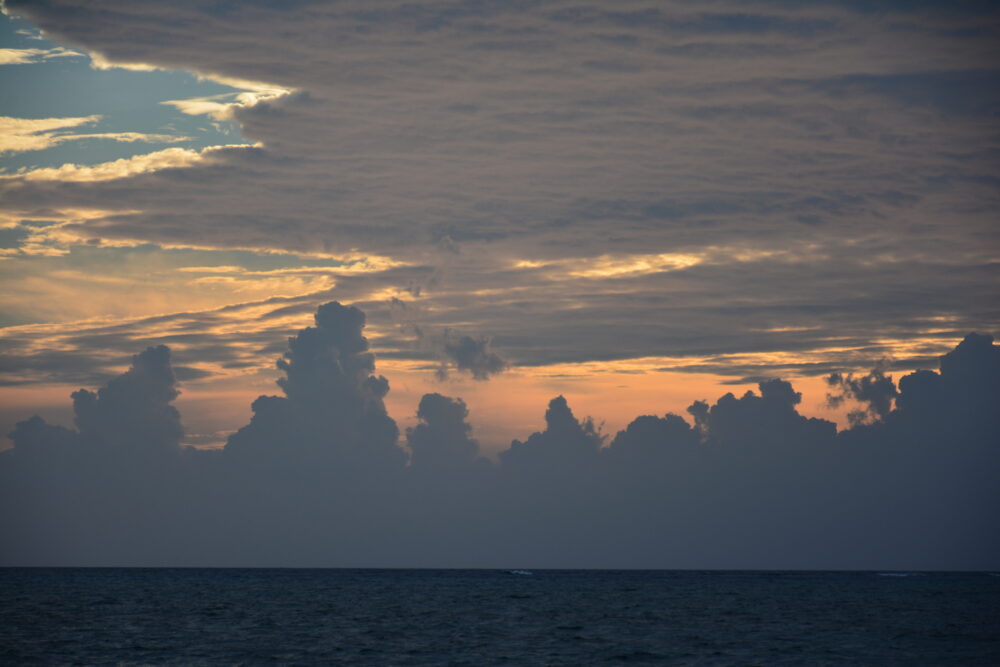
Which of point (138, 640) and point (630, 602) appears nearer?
point (138, 640)

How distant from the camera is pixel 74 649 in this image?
80.8m

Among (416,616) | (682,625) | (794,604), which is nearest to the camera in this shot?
(682,625)

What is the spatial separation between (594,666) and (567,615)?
188 feet

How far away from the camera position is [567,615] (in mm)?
129500

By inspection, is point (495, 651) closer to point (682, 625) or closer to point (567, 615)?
point (682, 625)

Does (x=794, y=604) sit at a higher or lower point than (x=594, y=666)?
lower

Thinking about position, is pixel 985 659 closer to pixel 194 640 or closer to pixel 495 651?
pixel 495 651

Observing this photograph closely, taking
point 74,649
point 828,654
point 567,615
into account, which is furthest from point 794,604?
point 74,649

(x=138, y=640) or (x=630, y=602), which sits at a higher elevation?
(x=138, y=640)

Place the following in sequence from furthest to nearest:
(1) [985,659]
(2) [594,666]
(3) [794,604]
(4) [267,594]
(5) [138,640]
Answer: (4) [267,594] → (3) [794,604] → (5) [138,640] → (1) [985,659] → (2) [594,666]

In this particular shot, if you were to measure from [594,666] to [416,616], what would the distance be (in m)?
55.8

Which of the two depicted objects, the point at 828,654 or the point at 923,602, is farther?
the point at 923,602

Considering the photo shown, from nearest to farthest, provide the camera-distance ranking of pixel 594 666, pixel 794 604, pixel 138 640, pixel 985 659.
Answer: pixel 594 666 → pixel 985 659 → pixel 138 640 → pixel 794 604

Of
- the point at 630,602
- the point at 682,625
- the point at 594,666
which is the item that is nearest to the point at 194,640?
the point at 594,666
